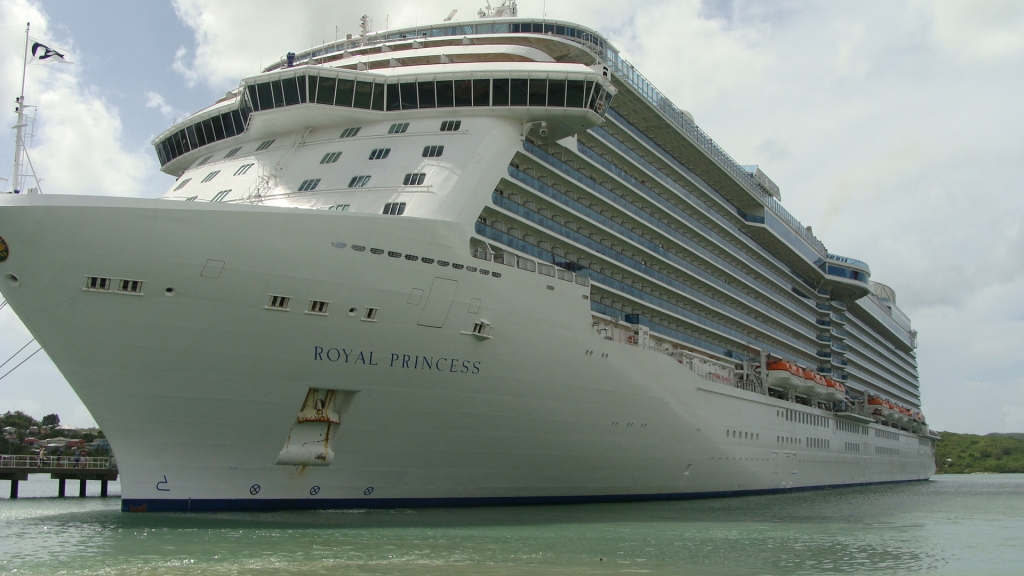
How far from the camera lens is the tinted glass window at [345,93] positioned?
21.7m

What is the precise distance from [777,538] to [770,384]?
2005 cm

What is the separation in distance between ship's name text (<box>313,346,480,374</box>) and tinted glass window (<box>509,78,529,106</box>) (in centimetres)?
750

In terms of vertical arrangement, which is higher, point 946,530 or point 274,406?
point 274,406

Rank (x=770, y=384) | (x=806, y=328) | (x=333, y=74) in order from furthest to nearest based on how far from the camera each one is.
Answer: (x=806, y=328) < (x=770, y=384) < (x=333, y=74)

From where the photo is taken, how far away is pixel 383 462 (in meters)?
18.4

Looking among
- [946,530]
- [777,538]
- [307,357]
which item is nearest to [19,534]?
[307,357]

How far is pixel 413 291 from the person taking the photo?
17.6 m

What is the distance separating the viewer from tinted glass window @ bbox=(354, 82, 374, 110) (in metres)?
21.8

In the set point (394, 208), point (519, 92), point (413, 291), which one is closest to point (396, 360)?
point (413, 291)

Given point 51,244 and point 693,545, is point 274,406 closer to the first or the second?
point 51,244

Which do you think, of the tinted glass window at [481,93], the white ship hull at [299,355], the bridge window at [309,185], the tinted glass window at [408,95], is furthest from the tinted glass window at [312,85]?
the white ship hull at [299,355]

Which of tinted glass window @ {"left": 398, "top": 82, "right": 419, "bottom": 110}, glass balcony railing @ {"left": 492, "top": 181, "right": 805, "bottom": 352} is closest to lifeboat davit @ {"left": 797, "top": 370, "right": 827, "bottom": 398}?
glass balcony railing @ {"left": 492, "top": 181, "right": 805, "bottom": 352}

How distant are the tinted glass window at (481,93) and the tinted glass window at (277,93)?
198 inches

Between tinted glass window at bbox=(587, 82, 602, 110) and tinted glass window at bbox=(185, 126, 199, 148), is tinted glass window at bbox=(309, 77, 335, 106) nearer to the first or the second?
tinted glass window at bbox=(185, 126, 199, 148)
